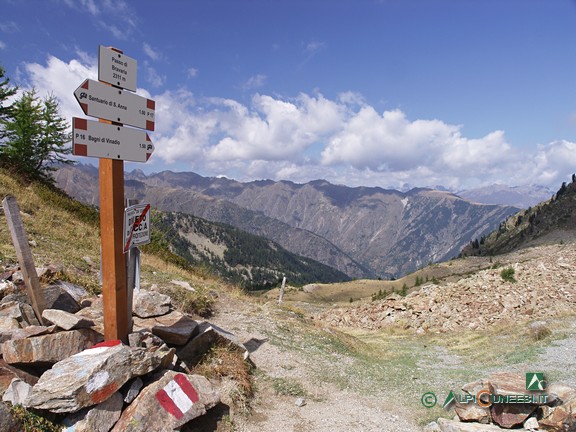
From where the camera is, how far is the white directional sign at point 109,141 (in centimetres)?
530

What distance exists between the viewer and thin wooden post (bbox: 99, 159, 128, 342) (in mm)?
5848

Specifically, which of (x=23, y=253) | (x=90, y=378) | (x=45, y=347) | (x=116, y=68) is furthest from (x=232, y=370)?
(x=116, y=68)

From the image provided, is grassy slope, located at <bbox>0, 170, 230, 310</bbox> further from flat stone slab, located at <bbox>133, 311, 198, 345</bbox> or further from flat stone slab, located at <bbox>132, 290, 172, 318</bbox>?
flat stone slab, located at <bbox>133, 311, 198, 345</bbox>

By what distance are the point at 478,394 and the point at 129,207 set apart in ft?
22.4

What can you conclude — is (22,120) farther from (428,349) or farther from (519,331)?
(519,331)

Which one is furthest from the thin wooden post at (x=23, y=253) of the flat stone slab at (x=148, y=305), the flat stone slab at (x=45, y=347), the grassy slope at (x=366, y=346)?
the grassy slope at (x=366, y=346)

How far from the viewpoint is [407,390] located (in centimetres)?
905

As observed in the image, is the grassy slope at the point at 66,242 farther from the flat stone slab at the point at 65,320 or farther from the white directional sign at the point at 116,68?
the white directional sign at the point at 116,68

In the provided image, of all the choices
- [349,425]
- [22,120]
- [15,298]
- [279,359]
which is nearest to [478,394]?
[349,425]

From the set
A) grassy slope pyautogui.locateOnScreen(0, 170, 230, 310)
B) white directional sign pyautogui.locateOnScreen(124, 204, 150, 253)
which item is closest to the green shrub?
grassy slope pyautogui.locateOnScreen(0, 170, 230, 310)

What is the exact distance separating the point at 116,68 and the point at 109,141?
1185 millimetres

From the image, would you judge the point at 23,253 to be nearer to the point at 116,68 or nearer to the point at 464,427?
the point at 116,68

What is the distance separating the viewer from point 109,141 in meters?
5.71

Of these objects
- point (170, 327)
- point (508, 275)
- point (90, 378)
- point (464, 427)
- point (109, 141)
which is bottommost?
point (508, 275)
